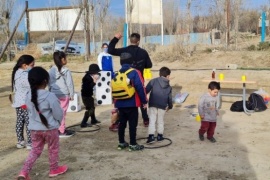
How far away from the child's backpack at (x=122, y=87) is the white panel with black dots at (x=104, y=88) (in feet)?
14.0

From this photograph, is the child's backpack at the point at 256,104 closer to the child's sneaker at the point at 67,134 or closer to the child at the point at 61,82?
the child's sneaker at the point at 67,134

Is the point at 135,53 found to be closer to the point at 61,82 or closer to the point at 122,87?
the point at 122,87

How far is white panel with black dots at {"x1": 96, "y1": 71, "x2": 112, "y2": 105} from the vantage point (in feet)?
30.3

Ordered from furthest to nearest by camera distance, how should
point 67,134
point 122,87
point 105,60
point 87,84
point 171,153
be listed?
point 105,60
point 87,84
point 67,134
point 171,153
point 122,87

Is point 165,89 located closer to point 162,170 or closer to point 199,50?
point 162,170

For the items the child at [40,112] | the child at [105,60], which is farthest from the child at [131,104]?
the child at [105,60]

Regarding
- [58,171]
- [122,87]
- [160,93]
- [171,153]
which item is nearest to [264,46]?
[160,93]

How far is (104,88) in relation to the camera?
30.3 feet

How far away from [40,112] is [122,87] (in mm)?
1356

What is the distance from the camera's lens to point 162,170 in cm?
442

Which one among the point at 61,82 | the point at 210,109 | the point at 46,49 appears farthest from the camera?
the point at 46,49

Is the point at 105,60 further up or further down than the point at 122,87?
further up

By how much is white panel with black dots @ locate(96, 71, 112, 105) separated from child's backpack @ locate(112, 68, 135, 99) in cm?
428

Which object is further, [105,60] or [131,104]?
[105,60]
